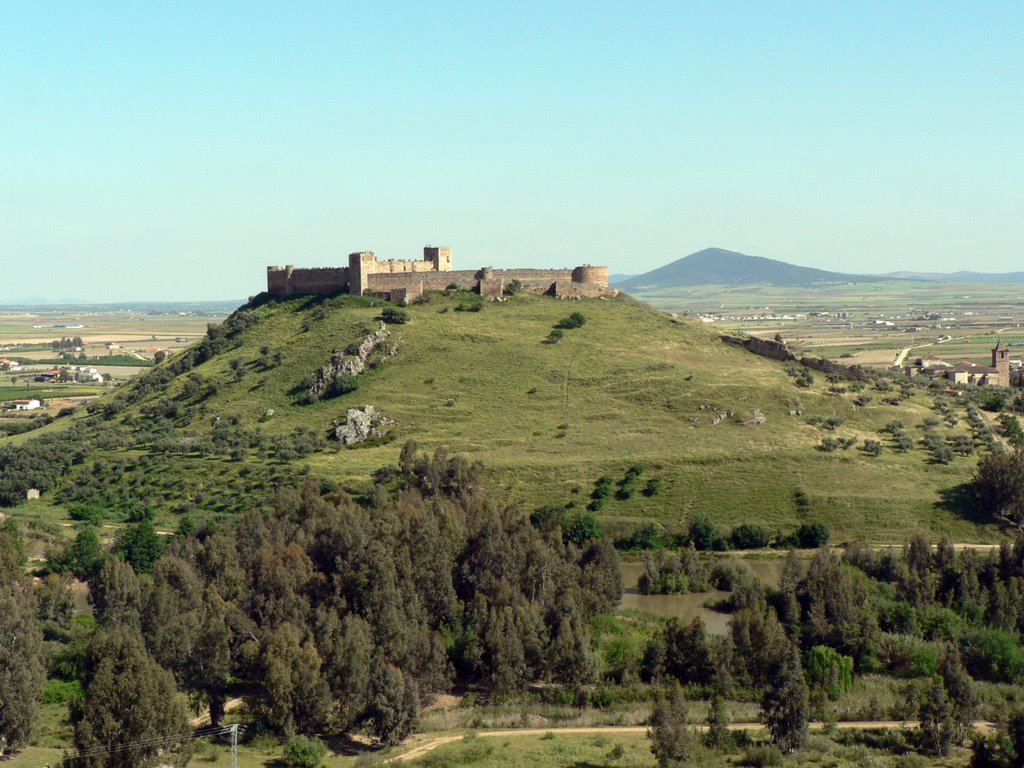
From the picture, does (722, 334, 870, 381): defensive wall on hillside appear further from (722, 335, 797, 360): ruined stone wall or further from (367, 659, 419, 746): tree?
(367, 659, 419, 746): tree

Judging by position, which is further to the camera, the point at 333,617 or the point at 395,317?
the point at 395,317

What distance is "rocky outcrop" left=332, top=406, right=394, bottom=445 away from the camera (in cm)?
7788

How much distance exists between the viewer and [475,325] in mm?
90562

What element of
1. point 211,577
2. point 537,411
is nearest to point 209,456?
point 537,411

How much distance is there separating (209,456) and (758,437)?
107ft

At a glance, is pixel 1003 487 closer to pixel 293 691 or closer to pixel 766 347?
pixel 766 347

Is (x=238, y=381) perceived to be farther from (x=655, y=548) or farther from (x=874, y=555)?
(x=874, y=555)

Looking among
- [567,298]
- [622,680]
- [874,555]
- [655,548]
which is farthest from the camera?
[567,298]

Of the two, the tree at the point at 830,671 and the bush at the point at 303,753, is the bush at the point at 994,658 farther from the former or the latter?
the bush at the point at 303,753

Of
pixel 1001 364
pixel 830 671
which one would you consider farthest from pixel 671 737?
pixel 1001 364

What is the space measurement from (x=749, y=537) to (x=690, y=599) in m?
7.27

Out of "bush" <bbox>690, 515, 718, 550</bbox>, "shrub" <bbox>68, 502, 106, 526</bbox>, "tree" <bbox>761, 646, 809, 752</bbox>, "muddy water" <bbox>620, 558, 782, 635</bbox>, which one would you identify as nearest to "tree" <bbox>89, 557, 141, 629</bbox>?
"shrub" <bbox>68, 502, 106, 526</bbox>

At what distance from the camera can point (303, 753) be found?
38.1 m

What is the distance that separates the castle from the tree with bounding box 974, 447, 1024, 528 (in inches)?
1551
